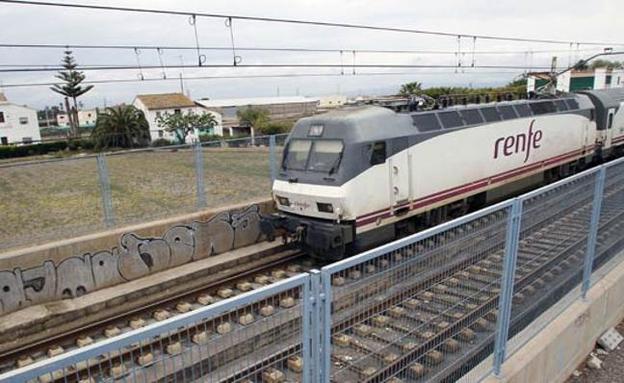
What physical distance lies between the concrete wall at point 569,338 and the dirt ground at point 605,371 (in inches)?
4.2

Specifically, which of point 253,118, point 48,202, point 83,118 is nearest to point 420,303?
point 48,202

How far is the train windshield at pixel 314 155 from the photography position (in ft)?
32.1

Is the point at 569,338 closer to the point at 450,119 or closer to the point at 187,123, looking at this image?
the point at 450,119

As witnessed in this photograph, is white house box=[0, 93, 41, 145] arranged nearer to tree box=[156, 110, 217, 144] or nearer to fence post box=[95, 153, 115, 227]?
tree box=[156, 110, 217, 144]

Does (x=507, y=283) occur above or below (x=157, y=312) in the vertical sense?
above

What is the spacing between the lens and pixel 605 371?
602 cm

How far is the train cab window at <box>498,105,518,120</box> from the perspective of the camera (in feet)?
44.5

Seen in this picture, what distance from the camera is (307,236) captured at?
9.87m

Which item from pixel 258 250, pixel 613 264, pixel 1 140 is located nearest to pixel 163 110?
pixel 1 140

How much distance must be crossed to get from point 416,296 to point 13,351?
6.35 m

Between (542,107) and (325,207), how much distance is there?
9471 mm

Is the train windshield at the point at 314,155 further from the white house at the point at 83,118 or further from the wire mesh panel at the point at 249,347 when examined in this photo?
the white house at the point at 83,118

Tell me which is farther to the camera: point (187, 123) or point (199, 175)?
point (187, 123)

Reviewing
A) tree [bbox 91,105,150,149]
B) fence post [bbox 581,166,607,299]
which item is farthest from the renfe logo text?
tree [bbox 91,105,150,149]
